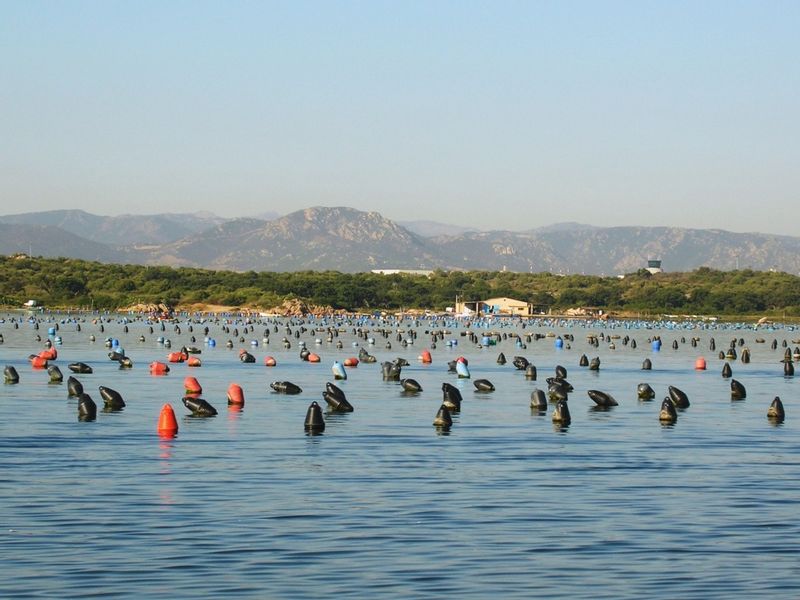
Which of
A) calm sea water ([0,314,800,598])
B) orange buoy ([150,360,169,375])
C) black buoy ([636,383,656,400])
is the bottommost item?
calm sea water ([0,314,800,598])

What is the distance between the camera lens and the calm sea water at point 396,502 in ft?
63.2

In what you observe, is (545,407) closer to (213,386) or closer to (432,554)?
(213,386)

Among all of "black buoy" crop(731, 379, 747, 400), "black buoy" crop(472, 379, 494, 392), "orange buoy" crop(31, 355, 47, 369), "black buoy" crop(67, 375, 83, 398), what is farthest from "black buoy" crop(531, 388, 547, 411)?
"orange buoy" crop(31, 355, 47, 369)

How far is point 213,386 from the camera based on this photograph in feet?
187

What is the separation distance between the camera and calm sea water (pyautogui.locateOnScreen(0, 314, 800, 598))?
19.3 m

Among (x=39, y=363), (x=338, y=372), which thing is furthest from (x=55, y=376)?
(x=338, y=372)

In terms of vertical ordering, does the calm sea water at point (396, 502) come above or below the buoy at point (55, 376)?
below

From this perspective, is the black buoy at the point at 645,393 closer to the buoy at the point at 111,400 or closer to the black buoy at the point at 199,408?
the black buoy at the point at 199,408

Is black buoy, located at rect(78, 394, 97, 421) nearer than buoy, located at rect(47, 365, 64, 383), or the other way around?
black buoy, located at rect(78, 394, 97, 421)

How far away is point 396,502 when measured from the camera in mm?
25578

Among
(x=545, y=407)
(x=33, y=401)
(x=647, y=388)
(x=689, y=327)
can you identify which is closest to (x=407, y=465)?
(x=545, y=407)

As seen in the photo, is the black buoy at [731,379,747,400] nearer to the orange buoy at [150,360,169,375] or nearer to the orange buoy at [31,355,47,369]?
the orange buoy at [150,360,169,375]

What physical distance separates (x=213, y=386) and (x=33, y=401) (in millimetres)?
11801

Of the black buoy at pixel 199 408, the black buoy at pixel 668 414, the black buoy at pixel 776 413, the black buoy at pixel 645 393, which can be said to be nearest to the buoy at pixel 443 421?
the black buoy at pixel 199 408
